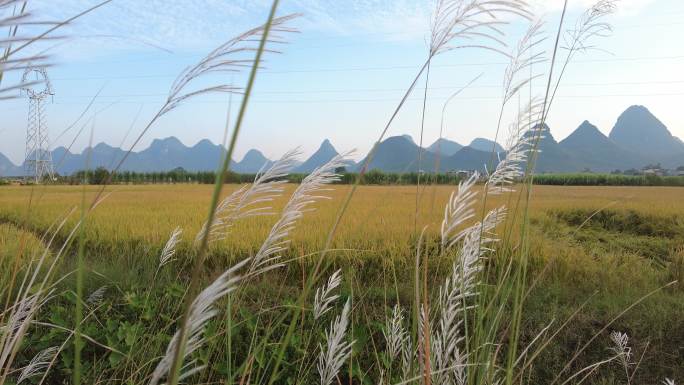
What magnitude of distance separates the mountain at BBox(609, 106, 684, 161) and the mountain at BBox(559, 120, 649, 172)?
3692mm

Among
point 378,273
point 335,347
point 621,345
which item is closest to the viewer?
point 335,347

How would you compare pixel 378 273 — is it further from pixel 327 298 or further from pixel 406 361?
pixel 406 361

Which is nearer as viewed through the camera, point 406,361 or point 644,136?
point 406,361

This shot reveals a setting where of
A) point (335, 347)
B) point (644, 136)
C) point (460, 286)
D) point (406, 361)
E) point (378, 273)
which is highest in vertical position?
point (644, 136)

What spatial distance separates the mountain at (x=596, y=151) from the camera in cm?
11862

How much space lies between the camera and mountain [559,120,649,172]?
11862 cm

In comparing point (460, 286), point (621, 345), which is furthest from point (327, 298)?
point (621, 345)

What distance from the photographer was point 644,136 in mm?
140500

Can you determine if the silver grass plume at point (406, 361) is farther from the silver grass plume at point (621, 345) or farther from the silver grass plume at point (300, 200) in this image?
the silver grass plume at point (621, 345)

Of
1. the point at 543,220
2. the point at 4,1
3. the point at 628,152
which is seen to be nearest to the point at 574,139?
the point at 628,152

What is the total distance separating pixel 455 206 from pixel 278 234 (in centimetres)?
44

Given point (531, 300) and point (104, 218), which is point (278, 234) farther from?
point (104, 218)

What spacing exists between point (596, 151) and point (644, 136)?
22994 mm

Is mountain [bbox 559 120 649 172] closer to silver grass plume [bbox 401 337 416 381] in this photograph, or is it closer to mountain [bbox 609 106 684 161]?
mountain [bbox 609 106 684 161]
